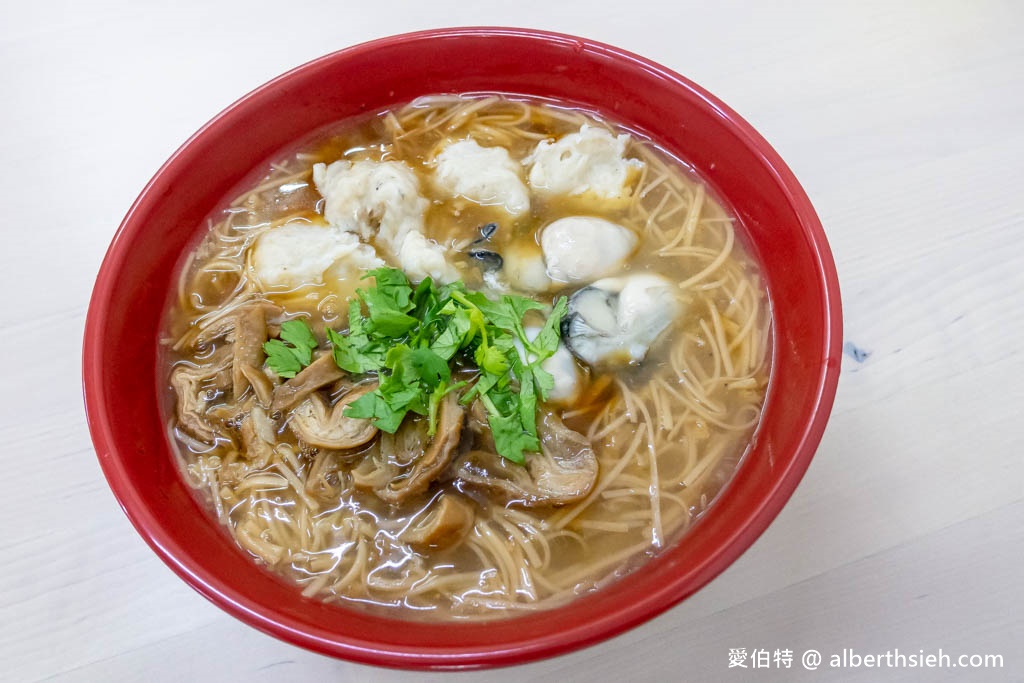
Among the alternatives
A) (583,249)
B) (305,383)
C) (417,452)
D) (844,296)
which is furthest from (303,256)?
(844,296)

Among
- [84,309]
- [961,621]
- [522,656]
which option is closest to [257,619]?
[522,656]

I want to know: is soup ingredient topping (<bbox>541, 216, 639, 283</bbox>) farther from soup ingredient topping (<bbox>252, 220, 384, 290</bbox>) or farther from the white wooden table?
the white wooden table

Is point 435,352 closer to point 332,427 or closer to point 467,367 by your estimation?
point 467,367

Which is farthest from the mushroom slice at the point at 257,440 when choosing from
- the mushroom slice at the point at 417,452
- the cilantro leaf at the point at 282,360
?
the mushroom slice at the point at 417,452

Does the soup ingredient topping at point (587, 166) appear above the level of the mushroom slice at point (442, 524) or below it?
above

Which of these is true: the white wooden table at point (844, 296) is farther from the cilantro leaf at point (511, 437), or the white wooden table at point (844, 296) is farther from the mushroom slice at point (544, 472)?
the cilantro leaf at point (511, 437)

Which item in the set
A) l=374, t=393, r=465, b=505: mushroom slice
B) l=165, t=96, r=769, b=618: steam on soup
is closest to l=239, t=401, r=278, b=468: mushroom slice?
l=165, t=96, r=769, b=618: steam on soup
